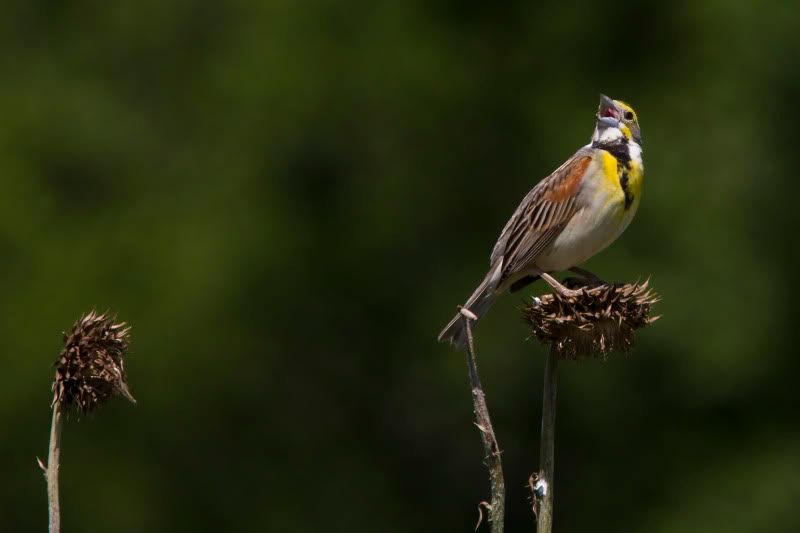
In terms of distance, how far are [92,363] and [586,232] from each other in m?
2.79

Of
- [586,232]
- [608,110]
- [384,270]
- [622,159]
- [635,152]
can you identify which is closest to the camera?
[586,232]

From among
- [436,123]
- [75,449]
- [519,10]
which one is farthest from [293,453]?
[519,10]

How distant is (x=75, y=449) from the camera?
16875 millimetres

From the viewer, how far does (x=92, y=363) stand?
5.06 m

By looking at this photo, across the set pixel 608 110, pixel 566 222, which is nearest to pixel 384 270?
pixel 608 110

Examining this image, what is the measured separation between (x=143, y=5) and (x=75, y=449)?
646 centimetres

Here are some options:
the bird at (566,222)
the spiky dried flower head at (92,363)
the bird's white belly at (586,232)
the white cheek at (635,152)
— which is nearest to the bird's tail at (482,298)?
the bird at (566,222)

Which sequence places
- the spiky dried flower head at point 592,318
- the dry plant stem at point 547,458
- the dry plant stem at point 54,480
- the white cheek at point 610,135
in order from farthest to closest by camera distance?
the white cheek at point 610,135 → the spiky dried flower head at point 592,318 → the dry plant stem at point 547,458 → the dry plant stem at point 54,480

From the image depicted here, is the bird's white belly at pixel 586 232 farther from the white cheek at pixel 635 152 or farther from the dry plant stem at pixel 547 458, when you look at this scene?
the dry plant stem at pixel 547 458

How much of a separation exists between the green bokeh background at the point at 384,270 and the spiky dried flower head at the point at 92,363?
11.1 meters

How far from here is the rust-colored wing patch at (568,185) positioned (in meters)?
7.28

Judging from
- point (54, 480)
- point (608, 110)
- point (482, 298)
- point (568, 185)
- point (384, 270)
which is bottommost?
point (54, 480)

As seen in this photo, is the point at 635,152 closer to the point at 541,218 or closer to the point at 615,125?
the point at 615,125

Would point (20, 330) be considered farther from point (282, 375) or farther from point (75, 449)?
point (282, 375)
